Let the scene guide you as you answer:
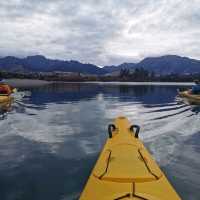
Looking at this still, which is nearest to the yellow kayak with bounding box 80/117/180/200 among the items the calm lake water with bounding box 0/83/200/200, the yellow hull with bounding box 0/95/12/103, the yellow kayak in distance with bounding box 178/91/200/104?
the calm lake water with bounding box 0/83/200/200

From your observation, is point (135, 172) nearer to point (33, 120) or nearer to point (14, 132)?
point (14, 132)

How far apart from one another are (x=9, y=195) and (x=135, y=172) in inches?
165

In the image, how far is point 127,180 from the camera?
584 centimetres

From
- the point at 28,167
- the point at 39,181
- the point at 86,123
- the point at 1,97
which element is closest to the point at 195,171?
the point at 39,181

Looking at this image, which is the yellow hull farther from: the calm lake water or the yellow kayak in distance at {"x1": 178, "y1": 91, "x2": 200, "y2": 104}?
the yellow kayak in distance at {"x1": 178, "y1": 91, "x2": 200, "y2": 104}

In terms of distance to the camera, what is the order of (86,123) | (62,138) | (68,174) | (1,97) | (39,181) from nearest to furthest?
(39,181)
(68,174)
(62,138)
(86,123)
(1,97)

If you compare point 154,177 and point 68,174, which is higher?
point 154,177

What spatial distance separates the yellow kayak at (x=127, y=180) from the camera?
5191 millimetres

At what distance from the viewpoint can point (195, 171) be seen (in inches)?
390

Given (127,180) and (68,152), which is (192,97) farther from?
(127,180)

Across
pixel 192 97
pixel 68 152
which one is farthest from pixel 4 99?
pixel 192 97

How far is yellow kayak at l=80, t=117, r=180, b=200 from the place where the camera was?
519 cm

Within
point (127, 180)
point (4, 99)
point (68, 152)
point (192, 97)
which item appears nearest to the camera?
point (127, 180)

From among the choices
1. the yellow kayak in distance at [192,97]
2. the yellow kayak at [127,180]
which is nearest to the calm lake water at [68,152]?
the yellow kayak at [127,180]
